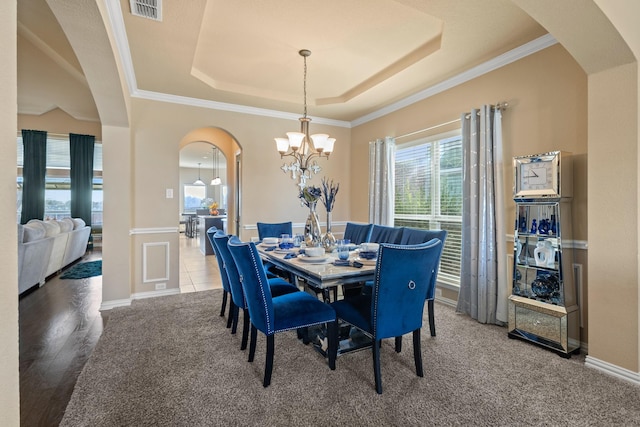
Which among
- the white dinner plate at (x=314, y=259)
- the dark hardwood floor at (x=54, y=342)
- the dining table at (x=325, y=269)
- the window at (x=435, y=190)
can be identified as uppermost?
the window at (x=435, y=190)

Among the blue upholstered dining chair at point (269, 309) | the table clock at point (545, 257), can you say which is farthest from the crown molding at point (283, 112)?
the blue upholstered dining chair at point (269, 309)

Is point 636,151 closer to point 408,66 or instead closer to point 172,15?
point 408,66

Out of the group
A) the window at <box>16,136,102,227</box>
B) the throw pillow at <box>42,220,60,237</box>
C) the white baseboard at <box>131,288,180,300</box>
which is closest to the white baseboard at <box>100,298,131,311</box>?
the white baseboard at <box>131,288,180,300</box>

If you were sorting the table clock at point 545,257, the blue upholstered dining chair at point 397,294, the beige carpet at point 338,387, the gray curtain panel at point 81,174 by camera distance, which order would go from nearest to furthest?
the beige carpet at point 338,387
the blue upholstered dining chair at point 397,294
the table clock at point 545,257
the gray curtain panel at point 81,174

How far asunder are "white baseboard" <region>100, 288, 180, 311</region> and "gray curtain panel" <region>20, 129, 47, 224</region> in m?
4.49

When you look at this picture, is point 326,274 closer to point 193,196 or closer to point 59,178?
point 59,178

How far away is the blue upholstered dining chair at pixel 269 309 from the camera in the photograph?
2.10 meters

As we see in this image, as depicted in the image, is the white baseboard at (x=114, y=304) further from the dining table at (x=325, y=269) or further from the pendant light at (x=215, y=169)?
the pendant light at (x=215, y=169)

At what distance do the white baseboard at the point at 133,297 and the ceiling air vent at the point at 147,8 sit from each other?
3159mm

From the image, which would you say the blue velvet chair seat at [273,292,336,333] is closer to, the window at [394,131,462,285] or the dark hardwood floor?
the dark hardwood floor

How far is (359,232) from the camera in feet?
12.7

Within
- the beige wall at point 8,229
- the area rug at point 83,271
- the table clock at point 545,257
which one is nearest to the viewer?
the beige wall at point 8,229

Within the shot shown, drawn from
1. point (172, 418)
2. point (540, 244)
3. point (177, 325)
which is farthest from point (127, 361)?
point (540, 244)

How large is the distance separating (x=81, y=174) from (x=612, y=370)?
9.19m
